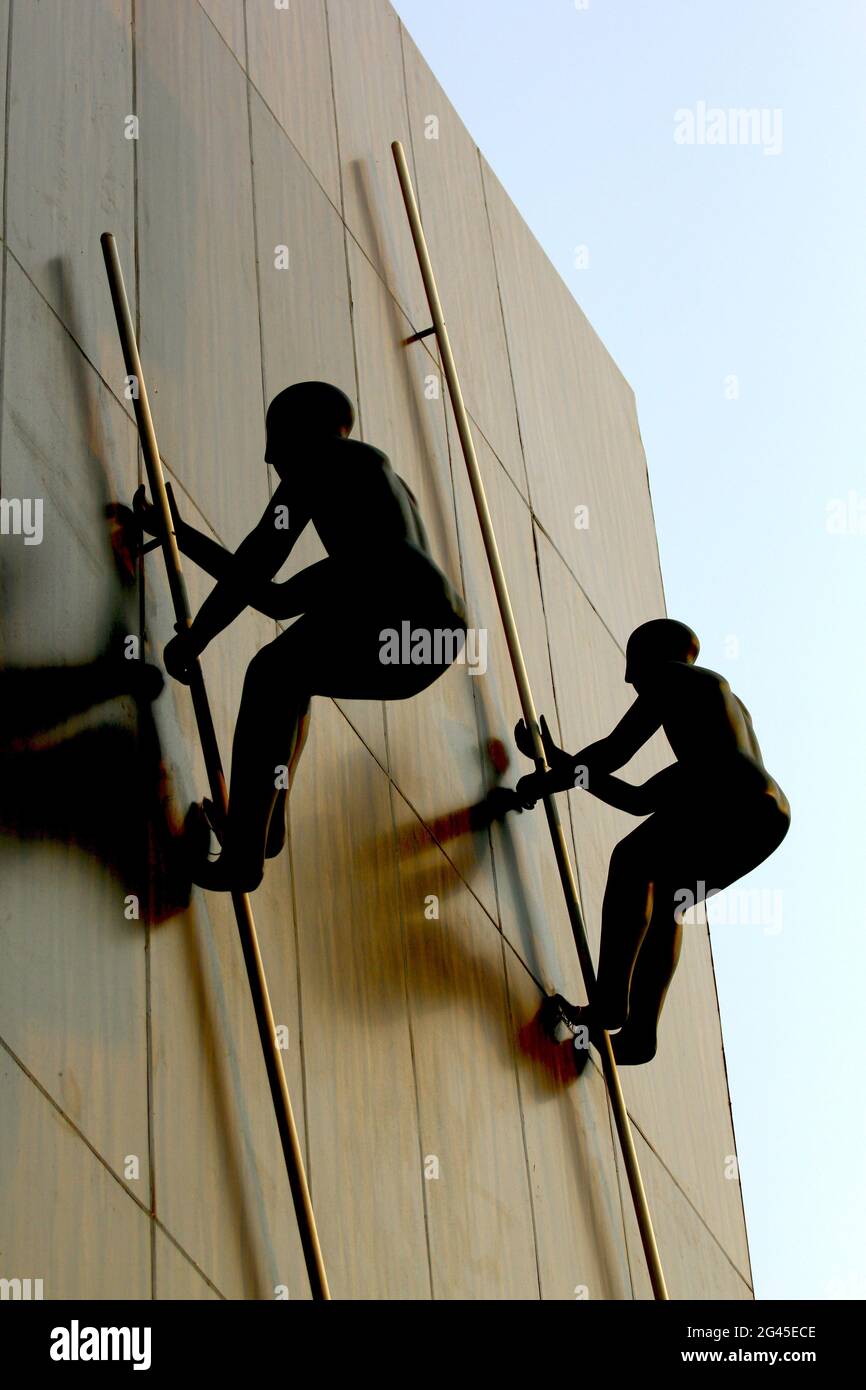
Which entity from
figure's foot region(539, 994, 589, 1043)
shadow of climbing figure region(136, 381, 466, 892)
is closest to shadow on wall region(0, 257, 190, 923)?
shadow of climbing figure region(136, 381, 466, 892)

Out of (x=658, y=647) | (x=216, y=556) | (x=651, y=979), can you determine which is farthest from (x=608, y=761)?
(x=216, y=556)

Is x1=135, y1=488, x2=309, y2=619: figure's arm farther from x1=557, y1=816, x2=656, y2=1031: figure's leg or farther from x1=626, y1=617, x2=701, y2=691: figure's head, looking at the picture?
x1=557, y1=816, x2=656, y2=1031: figure's leg

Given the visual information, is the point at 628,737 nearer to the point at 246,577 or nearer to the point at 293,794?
the point at 293,794

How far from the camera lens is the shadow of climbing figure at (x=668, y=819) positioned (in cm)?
580

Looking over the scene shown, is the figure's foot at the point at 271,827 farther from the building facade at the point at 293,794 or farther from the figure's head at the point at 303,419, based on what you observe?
the figure's head at the point at 303,419

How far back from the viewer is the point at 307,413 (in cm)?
472

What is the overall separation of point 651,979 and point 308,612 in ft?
7.26

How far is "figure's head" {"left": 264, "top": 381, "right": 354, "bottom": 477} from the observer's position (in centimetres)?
471

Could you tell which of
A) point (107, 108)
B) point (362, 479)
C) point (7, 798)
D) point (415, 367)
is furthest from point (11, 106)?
point (415, 367)
